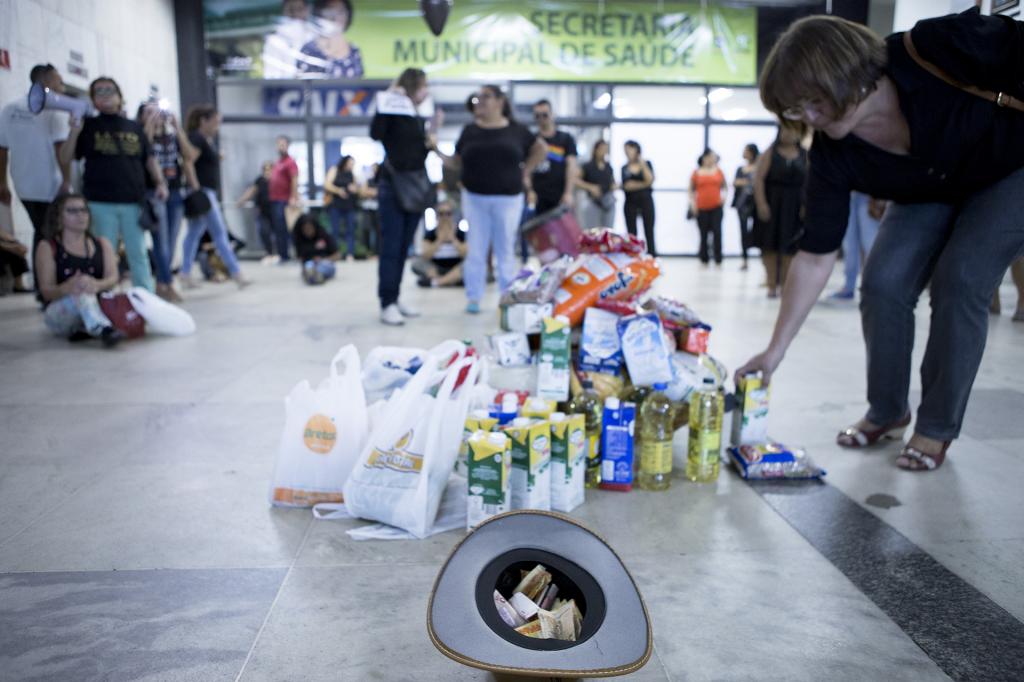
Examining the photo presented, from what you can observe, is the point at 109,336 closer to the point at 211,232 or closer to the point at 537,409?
the point at 211,232

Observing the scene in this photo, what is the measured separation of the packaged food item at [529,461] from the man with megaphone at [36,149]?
1.88 m

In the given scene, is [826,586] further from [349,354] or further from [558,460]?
[349,354]

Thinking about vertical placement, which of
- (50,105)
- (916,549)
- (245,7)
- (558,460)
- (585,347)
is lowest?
(916,549)

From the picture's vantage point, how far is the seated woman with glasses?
1810mm

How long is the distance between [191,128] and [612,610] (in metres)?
6.52

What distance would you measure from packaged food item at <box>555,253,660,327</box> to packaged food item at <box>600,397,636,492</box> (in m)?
0.45

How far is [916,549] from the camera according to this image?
1670mm

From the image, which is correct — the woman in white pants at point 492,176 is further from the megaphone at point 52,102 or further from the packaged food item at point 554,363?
the packaged food item at point 554,363

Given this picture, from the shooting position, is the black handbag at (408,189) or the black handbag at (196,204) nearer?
the black handbag at (408,189)

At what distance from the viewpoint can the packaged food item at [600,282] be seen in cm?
239

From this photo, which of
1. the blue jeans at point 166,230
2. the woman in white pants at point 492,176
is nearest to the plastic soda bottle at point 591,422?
the woman in white pants at point 492,176

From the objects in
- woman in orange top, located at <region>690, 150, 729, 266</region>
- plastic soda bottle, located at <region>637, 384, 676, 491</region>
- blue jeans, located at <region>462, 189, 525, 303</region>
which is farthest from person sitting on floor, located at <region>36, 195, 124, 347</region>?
woman in orange top, located at <region>690, 150, 729, 266</region>

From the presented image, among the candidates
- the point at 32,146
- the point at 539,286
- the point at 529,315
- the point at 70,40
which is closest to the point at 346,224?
the point at 32,146

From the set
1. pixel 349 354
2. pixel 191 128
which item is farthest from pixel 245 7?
pixel 349 354
